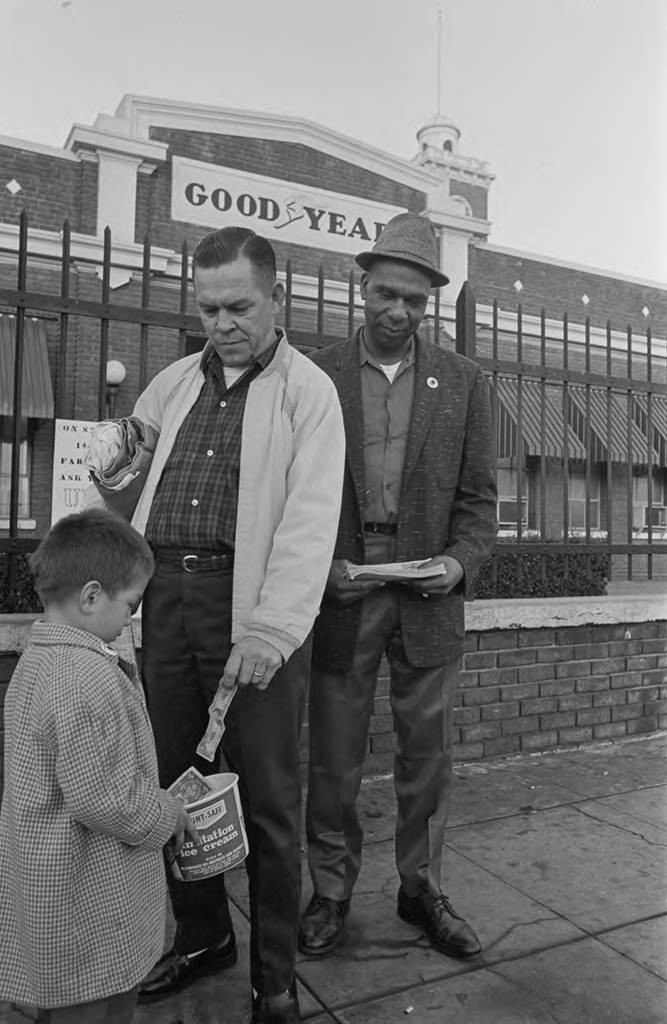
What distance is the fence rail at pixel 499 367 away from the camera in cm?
357

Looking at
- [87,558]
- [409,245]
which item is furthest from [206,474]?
[409,245]

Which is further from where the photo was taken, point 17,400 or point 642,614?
point 642,614

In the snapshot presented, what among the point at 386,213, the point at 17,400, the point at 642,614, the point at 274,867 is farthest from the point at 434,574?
the point at 386,213

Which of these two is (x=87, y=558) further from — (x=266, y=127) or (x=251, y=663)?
(x=266, y=127)

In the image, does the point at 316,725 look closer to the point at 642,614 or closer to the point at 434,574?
the point at 434,574

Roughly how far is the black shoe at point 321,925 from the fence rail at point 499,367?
1.82 meters

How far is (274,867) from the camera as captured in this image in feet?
6.61

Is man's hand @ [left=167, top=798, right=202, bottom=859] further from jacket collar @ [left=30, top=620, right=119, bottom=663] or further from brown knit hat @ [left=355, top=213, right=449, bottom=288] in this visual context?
brown knit hat @ [left=355, top=213, right=449, bottom=288]

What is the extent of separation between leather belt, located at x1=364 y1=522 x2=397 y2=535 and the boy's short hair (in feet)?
3.31

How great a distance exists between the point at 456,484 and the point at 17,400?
6.35 ft

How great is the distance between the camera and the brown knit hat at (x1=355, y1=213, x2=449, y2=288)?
245cm

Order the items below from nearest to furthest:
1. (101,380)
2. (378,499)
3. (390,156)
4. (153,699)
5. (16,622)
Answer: (153,699) → (378,499) → (16,622) → (101,380) → (390,156)

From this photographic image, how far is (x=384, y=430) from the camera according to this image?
261 centimetres

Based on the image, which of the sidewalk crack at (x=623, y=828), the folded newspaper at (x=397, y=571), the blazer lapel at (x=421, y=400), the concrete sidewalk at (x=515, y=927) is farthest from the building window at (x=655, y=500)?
the folded newspaper at (x=397, y=571)
